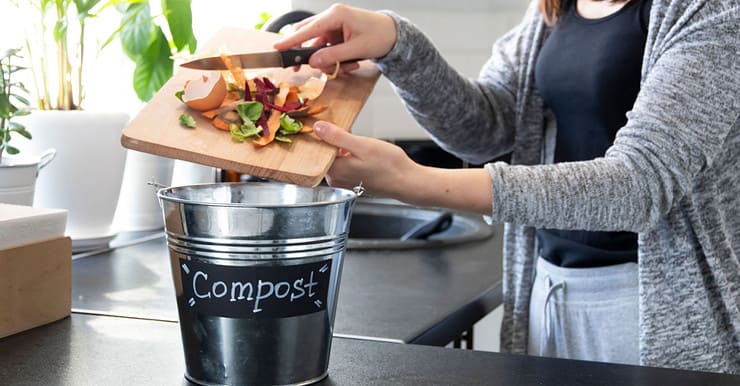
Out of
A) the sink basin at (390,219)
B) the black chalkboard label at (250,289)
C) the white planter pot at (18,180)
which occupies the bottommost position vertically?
the sink basin at (390,219)

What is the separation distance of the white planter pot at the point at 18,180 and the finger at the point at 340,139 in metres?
0.47

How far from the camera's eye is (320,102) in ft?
3.91

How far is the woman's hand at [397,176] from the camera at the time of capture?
104 centimetres

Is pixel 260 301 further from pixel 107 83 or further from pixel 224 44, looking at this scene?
pixel 107 83

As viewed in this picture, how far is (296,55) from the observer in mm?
1246

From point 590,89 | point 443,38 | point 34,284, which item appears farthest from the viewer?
point 443,38

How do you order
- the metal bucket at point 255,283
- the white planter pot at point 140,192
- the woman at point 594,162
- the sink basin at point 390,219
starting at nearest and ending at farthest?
the metal bucket at point 255,283 < the woman at point 594,162 < the white planter pot at point 140,192 < the sink basin at point 390,219

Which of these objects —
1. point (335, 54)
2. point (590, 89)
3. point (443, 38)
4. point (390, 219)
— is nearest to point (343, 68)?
point (335, 54)

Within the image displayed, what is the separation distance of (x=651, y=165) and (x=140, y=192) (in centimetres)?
103

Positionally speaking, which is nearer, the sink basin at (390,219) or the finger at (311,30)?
the finger at (311,30)

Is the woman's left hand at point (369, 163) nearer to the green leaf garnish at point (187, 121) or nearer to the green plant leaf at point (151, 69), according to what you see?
the green leaf garnish at point (187, 121)

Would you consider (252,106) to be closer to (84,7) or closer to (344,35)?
(344,35)

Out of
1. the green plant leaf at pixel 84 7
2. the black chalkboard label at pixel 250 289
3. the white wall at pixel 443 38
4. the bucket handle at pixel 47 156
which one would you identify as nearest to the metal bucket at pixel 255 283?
the black chalkboard label at pixel 250 289

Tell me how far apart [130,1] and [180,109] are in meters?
0.62
